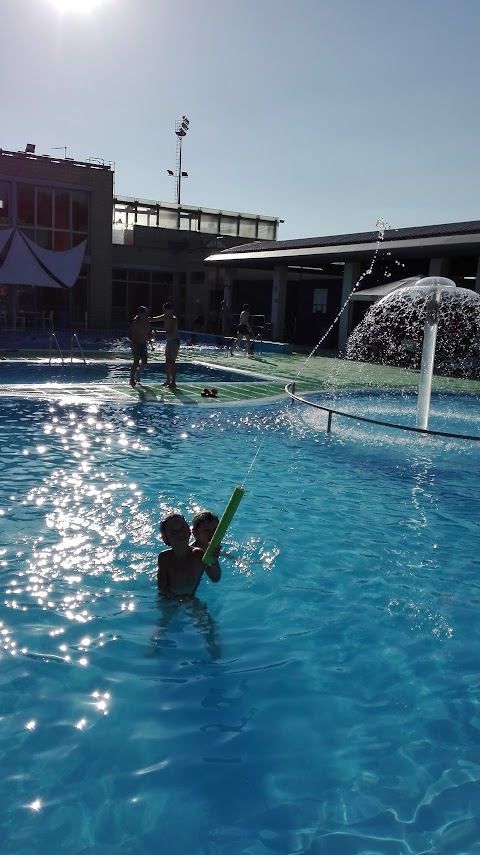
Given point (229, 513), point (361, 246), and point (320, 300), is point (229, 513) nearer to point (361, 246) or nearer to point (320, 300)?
point (361, 246)

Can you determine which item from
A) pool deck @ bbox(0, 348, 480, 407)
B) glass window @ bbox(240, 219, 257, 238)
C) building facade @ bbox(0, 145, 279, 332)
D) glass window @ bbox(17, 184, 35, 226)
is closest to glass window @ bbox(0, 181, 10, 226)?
building facade @ bbox(0, 145, 279, 332)

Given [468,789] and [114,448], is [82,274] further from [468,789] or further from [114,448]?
[468,789]

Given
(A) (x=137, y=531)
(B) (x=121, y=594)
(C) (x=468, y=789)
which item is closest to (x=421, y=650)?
(C) (x=468, y=789)

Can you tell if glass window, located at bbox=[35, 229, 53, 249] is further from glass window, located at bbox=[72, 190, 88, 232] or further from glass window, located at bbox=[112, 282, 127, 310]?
glass window, located at bbox=[112, 282, 127, 310]

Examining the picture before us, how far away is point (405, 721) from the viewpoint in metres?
4.00

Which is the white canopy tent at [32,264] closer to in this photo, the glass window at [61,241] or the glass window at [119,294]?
the glass window at [61,241]

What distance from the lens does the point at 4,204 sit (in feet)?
111

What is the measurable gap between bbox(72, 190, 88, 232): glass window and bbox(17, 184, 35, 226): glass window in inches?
81.6

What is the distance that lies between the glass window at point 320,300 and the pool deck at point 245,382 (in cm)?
545

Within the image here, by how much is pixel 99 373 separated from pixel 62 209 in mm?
19819

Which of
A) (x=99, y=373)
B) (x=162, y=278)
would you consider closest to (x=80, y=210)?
(x=162, y=278)

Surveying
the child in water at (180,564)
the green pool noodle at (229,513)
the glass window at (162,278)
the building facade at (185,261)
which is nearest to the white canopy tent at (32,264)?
the building facade at (185,261)

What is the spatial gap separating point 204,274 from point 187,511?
3218cm

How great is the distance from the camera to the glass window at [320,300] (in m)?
31.7
